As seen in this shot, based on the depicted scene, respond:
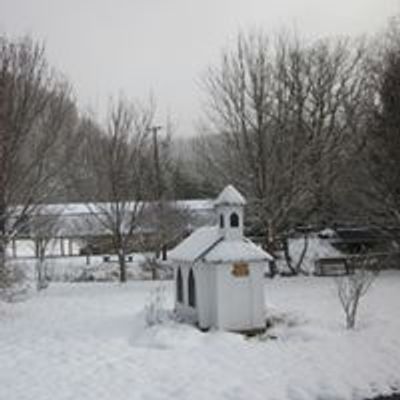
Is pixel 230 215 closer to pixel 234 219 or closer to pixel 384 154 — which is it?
pixel 234 219

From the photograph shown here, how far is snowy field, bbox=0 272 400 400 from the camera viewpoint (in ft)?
30.7

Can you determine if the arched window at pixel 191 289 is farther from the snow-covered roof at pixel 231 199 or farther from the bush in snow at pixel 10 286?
the bush in snow at pixel 10 286

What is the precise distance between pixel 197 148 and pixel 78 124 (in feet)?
21.1

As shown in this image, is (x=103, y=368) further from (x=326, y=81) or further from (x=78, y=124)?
(x=326, y=81)

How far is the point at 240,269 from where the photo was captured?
45.8ft

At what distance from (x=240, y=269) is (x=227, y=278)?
34cm

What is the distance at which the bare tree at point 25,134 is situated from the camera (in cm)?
1642

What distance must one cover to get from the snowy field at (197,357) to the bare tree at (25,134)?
9.49ft

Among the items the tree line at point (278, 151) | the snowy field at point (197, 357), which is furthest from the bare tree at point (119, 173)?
the snowy field at point (197, 357)

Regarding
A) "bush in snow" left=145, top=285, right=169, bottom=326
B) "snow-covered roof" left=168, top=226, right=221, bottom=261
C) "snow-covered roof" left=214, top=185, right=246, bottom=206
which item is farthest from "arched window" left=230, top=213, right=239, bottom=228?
"bush in snow" left=145, top=285, right=169, bottom=326

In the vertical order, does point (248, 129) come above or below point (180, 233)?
above

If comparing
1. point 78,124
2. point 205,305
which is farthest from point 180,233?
point 205,305

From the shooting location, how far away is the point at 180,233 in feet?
103

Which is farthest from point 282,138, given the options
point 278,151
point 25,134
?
point 25,134
